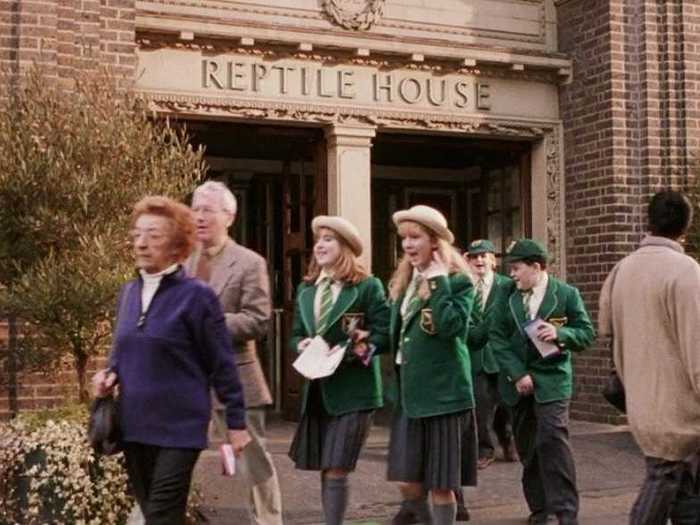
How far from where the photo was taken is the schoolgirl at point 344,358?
20.2 ft

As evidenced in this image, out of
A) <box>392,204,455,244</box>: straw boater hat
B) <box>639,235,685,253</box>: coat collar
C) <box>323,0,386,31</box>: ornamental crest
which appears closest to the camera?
<box>639,235,685,253</box>: coat collar

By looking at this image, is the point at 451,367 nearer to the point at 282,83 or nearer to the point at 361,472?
the point at 361,472

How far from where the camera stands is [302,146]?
12.1 meters

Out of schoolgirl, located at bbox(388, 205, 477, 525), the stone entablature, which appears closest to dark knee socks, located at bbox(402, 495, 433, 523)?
schoolgirl, located at bbox(388, 205, 477, 525)

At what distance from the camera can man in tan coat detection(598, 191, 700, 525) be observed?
500cm

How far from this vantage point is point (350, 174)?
11.5m

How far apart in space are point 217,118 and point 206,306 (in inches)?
265

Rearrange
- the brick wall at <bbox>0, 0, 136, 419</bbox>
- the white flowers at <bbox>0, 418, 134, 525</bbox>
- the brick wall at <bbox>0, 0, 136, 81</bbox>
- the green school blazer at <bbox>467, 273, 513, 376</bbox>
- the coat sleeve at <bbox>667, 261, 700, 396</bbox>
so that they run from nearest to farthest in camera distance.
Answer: the coat sleeve at <bbox>667, 261, 700, 396</bbox> < the white flowers at <bbox>0, 418, 134, 525</bbox> < the green school blazer at <bbox>467, 273, 513, 376</bbox> < the brick wall at <bbox>0, 0, 136, 419</bbox> < the brick wall at <bbox>0, 0, 136, 81</bbox>

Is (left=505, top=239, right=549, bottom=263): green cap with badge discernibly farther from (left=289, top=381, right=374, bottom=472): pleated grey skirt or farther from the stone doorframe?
the stone doorframe

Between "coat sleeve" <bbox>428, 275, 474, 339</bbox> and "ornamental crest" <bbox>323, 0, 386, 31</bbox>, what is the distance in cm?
598

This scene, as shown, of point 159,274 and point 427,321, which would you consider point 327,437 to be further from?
point 159,274

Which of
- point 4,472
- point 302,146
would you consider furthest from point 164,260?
point 302,146

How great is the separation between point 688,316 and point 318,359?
82.5 inches

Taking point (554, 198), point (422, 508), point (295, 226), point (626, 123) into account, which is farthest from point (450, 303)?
point (554, 198)
